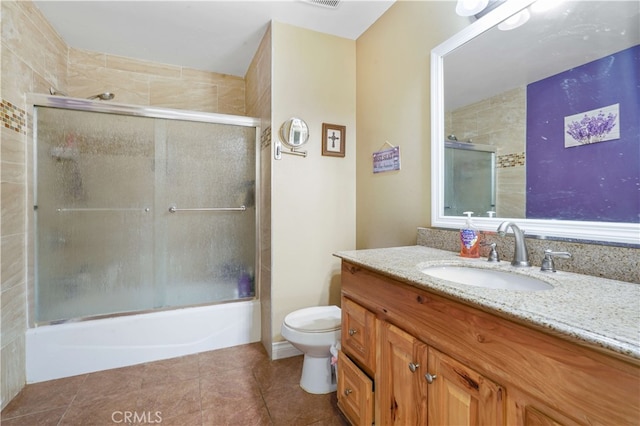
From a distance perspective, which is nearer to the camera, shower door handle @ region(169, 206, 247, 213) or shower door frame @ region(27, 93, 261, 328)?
shower door frame @ region(27, 93, 261, 328)

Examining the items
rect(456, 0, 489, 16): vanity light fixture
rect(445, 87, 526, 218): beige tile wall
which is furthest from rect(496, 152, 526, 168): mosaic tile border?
rect(456, 0, 489, 16): vanity light fixture

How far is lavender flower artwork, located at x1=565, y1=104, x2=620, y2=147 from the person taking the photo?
0.87 meters

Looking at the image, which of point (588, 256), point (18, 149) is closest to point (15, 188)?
point (18, 149)

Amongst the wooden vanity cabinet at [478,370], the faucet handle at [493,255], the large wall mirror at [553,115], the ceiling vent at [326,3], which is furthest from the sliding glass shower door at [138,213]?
the faucet handle at [493,255]

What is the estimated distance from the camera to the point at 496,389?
0.63 meters

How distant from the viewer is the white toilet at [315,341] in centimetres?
147

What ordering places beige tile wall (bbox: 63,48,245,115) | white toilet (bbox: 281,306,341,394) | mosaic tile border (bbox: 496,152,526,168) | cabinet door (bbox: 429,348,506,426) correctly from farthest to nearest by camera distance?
beige tile wall (bbox: 63,48,245,115) < white toilet (bbox: 281,306,341,394) < mosaic tile border (bbox: 496,152,526,168) < cabinet door (bbox: 429,348,506,426)

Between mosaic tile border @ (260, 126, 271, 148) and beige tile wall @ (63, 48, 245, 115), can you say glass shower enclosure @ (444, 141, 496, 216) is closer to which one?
mosaic tile border @ (260, 126, 271, 148)

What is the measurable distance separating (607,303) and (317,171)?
167cm

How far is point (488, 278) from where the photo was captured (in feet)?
3.47

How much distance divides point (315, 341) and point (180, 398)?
818 mm

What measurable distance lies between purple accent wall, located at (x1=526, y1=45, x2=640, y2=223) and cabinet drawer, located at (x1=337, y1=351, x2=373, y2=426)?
0.94 meters

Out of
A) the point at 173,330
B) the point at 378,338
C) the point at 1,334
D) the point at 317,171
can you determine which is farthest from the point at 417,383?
the point at 1,334

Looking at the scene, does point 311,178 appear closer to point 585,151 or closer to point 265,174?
point 265,174
